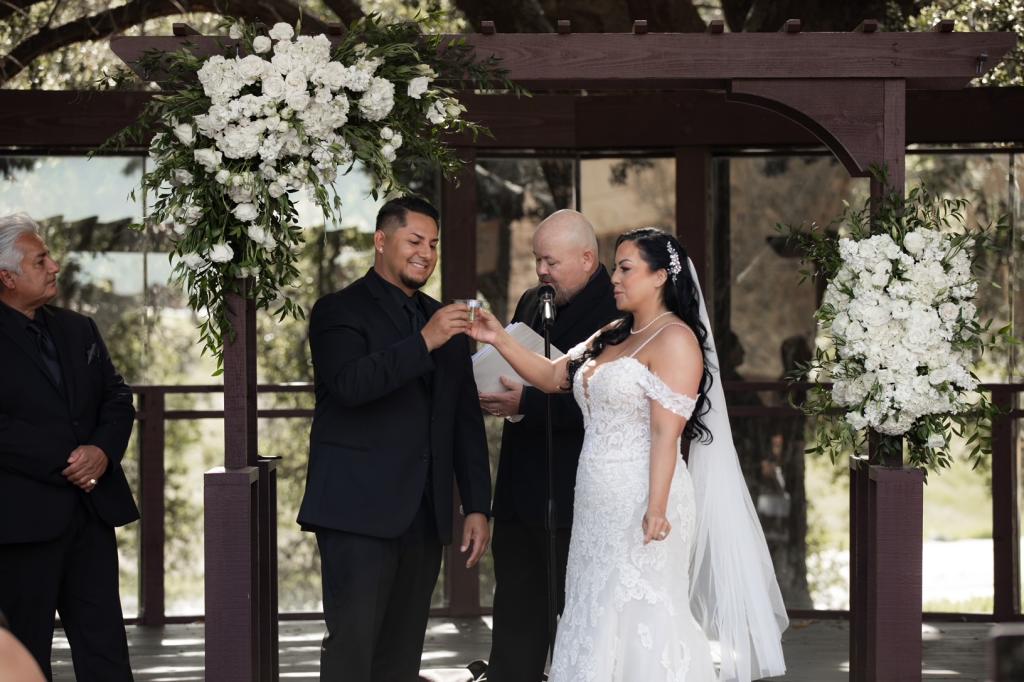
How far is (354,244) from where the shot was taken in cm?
794

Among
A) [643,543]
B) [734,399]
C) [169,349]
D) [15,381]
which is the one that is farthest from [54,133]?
[643,543]

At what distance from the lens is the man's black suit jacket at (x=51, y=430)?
4910 millimetres

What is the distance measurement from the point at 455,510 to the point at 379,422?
292 cm

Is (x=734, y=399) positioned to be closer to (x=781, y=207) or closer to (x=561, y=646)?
(x=781, y=207)

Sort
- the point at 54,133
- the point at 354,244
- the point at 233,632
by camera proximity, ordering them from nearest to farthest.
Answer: the point at 233,632 < the point at 54,133 < the point at 354,244

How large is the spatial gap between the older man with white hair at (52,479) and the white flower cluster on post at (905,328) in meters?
2.72

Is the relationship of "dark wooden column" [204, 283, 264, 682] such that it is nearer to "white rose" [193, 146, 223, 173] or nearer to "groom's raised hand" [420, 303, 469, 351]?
"white rose" [193, 146, 223, 173]

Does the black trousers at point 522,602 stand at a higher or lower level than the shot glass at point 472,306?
lower

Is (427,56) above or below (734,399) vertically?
above

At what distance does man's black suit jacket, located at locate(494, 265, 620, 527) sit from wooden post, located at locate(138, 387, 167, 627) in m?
3.08

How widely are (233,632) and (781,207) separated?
4.23 meters

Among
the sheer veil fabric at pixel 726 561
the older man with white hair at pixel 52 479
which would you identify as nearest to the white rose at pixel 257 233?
the older man with white hair at pixel 52 479

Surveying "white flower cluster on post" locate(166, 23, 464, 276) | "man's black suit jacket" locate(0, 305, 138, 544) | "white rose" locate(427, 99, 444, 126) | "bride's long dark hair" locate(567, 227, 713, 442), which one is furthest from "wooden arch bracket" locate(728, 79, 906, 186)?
"man's black suit jacket" locate(0, 305, 138, 544)

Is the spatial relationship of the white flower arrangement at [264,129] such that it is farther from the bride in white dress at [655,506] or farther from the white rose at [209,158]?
the bride in white dress at [655,506]
